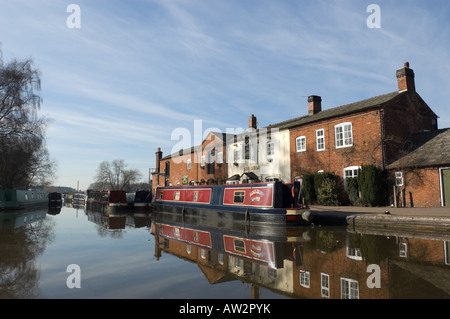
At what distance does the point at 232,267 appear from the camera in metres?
5.87

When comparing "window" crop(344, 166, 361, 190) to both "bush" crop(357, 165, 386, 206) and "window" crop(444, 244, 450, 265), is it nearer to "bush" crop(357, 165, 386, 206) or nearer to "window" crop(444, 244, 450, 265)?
"bush" crop(357, 165, 386, 206)

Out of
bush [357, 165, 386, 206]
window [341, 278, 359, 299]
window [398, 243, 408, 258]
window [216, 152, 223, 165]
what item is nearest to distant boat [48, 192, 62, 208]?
window [216, 152, 223, 165]

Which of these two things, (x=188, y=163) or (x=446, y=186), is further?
(x=188, y=163)

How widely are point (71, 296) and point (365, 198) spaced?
13.2 metres

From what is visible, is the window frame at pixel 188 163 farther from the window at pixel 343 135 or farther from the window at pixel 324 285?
the window at pixel 324 285

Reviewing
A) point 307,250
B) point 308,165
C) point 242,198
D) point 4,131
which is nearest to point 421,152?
point 308,165

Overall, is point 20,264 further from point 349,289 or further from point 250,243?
point 349,289

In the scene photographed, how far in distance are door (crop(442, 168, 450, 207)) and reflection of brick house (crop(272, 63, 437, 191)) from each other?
239 cm

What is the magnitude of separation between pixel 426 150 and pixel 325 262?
11.1 metres

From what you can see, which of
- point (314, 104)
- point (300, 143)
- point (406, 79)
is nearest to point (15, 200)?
point (300, 143)

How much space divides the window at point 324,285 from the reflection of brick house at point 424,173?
34.7 ft

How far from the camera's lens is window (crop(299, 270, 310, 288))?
4.70m

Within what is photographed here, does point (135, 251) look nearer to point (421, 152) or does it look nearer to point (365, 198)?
point (365, 198)

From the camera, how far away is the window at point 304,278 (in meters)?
4.70
